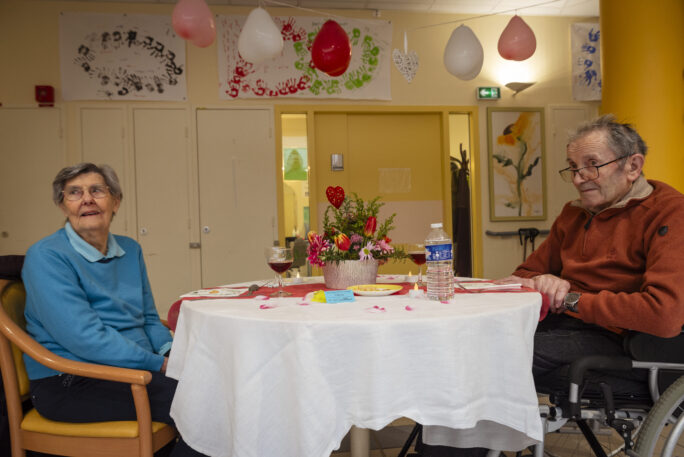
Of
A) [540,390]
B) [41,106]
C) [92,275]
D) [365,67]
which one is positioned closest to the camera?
[540,390]

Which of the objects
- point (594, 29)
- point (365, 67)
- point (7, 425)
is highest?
point (594, 29)

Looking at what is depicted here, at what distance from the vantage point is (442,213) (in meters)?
4.46

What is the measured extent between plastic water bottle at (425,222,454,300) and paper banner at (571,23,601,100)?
398 centimetres

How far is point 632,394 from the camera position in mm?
1319

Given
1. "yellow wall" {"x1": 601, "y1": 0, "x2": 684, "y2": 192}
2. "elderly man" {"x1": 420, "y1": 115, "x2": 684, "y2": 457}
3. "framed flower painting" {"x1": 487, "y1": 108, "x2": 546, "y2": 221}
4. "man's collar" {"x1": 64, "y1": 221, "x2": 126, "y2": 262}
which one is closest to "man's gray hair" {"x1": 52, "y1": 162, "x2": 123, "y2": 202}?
"man's collar" {"x1": 64, "y1": 221, "x2": 126, "y2": 262}

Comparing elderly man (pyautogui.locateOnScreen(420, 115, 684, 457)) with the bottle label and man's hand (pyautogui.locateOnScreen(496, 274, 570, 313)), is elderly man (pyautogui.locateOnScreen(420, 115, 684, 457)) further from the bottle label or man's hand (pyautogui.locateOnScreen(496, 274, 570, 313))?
the bottle label

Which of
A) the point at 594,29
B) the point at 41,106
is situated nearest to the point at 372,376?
the point at 41,106

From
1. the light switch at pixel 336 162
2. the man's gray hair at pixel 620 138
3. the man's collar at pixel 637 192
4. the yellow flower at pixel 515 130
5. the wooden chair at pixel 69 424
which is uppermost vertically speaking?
the yellow flower at pixel 515 130

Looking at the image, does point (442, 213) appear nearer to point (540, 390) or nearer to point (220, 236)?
point (220, 236)

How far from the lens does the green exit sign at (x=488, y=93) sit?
4.36m

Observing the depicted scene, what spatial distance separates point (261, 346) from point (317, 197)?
320cm

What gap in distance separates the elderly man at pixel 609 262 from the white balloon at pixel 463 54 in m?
1.44

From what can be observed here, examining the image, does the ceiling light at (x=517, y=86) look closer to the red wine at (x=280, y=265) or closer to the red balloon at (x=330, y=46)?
the red balloon at (x=330, y=46)

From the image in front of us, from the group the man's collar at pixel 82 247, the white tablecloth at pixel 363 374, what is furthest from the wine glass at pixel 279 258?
the man's collar at pixel 82 247
